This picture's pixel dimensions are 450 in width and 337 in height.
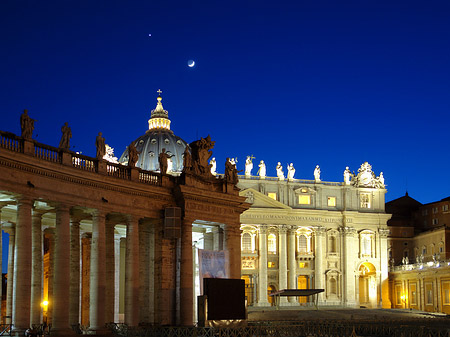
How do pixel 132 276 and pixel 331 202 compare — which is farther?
pixel 331 202

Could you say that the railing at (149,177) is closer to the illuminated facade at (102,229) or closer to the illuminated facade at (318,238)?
the illuminated facade at (102,229)

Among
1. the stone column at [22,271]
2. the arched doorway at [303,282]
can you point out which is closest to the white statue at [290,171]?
the arched doorway at [303,282]

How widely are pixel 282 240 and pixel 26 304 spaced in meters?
80.8

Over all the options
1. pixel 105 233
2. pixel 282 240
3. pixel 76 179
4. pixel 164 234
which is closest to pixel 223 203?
pixel 164 234

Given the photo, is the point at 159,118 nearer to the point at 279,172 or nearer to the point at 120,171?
the point at 279,172

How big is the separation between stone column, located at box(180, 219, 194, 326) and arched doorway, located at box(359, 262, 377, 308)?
78.1 m

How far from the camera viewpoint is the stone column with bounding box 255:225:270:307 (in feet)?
358

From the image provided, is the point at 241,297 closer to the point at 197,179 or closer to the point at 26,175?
the point at 197,179

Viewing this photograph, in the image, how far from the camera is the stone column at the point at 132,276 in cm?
4041

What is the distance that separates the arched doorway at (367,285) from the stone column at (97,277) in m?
84.1

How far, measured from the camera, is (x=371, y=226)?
386 feet

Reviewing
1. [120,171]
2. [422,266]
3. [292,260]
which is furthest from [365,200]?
[120,171]

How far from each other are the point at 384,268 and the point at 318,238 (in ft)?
40.6

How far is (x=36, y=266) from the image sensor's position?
39531 mm
